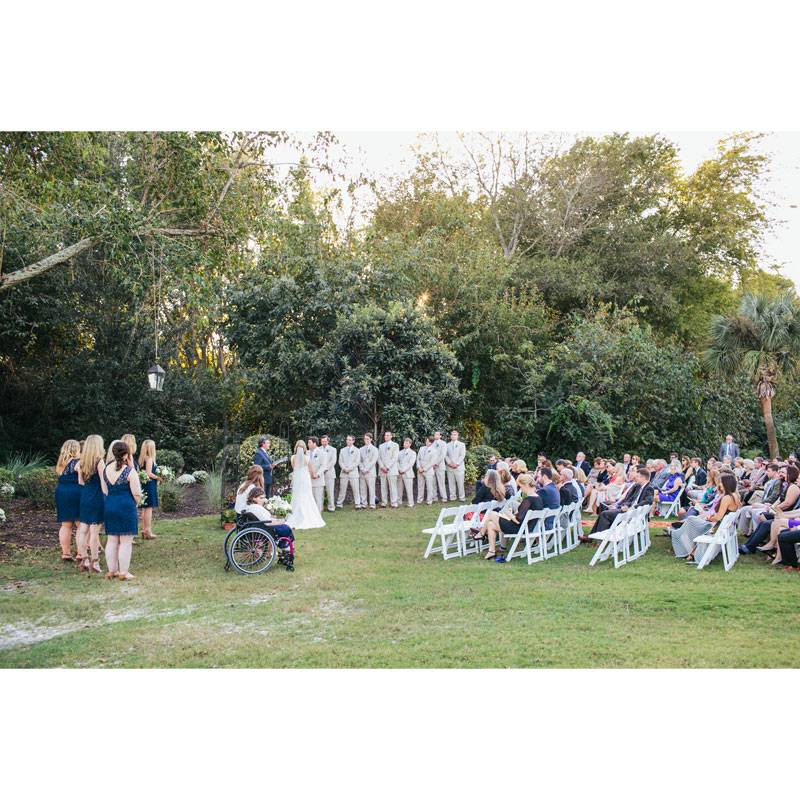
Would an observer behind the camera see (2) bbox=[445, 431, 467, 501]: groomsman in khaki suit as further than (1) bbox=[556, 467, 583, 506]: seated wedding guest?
Yes

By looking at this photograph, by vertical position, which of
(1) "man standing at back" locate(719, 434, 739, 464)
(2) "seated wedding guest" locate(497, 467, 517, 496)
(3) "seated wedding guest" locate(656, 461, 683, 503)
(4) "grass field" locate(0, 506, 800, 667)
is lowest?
(4) "grass field" locate(0, 506, 800, 667)

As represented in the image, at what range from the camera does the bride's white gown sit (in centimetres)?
1189

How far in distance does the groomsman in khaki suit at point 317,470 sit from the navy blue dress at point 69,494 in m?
4.83

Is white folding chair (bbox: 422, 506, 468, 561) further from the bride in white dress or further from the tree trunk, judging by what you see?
the tree trunk

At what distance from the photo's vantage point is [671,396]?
15430 millimetres

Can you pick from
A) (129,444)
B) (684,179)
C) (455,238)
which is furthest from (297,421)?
(684,179)

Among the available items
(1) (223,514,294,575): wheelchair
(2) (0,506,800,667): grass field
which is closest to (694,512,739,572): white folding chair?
(2) (0,506,800,667): grass field

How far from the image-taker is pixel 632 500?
10.1 meters

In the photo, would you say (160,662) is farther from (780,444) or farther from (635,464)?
(780,444)

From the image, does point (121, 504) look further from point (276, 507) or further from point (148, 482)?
point (148, 482)

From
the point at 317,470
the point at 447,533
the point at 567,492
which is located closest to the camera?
the point at 447,533

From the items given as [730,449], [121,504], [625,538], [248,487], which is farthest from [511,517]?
[730,449]

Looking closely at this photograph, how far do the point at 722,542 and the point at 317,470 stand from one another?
24.1 feet

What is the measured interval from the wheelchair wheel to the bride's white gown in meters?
3.05
